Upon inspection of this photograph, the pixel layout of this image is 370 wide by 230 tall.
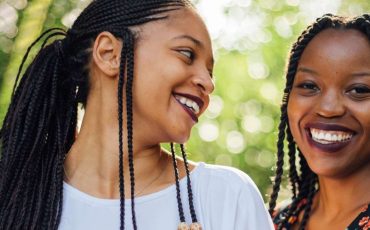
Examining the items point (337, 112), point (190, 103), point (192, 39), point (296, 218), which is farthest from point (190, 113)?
point (296, 218)

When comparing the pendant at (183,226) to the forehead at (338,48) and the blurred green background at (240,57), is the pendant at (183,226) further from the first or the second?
the blurred green background at (240,57)

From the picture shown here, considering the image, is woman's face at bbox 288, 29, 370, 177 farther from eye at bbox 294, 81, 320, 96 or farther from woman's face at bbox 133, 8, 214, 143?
woman's face at bbox 133, 8, 214, 143

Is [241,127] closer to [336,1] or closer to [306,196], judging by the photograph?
[336,1]

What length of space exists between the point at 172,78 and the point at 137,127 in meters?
0.25

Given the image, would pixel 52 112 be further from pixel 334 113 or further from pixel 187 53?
pixel 334 113

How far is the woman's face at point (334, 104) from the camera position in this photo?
11.6ft

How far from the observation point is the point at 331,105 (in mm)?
3535

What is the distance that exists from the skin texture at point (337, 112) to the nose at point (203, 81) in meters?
0.66

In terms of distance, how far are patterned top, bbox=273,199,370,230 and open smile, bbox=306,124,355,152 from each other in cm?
29

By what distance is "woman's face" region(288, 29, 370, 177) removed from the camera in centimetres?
354

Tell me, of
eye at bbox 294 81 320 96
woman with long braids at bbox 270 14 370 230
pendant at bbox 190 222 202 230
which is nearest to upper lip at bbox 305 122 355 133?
woman with long braids at bbox 270 14 370 230

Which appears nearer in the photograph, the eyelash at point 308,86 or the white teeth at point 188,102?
the white teeth at point 188,102


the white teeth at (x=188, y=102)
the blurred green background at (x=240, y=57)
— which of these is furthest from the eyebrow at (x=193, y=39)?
the blurred green background at (x=240, y=57)

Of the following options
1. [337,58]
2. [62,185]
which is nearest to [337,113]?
[337,58]
